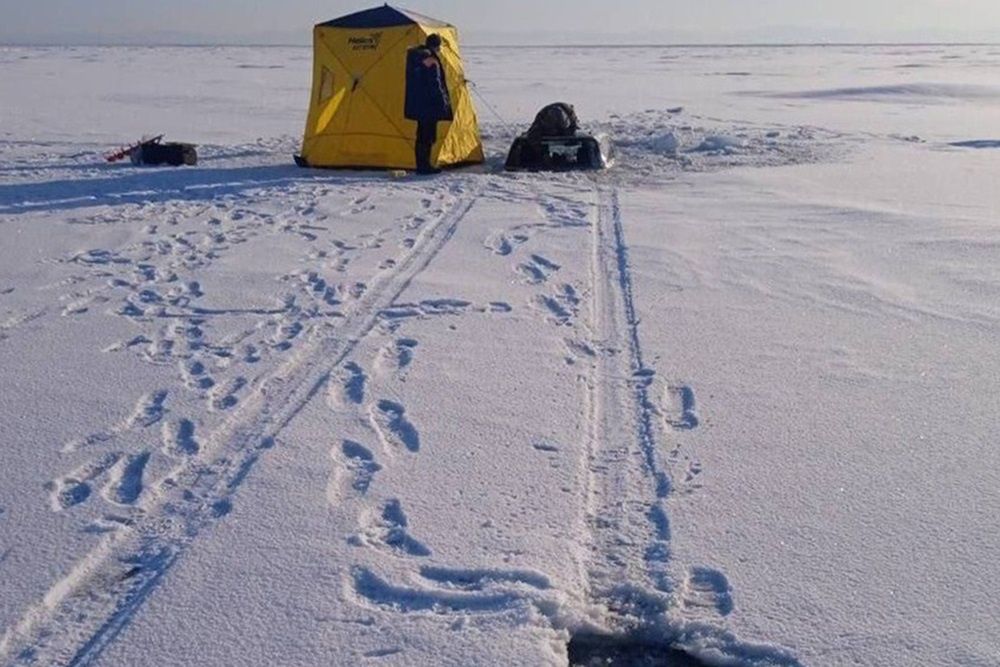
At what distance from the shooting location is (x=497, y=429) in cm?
487

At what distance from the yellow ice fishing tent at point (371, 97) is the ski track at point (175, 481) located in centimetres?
601

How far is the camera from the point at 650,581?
11.7 ft

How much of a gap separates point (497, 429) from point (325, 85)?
9.09 m

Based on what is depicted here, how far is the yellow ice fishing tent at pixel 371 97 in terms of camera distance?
41.3 feet

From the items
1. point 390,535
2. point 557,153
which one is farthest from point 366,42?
point 390,535

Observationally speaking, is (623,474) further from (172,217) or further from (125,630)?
(172,217)

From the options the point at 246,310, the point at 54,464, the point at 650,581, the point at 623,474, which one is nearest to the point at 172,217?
the point at 246,310

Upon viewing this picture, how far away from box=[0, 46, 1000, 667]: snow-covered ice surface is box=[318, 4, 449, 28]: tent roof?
8.91 ft

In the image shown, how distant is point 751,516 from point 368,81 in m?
9.70

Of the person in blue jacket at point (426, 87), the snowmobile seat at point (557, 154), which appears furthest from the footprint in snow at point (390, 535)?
the snowmobile seat at point (557, 154)

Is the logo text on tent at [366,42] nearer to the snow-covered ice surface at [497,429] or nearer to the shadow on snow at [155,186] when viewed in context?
the shadow on snow at [155,186]

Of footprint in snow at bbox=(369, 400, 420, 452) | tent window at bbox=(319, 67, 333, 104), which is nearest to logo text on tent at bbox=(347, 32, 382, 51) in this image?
tent window at bbox=(319, 67, 333, 104)

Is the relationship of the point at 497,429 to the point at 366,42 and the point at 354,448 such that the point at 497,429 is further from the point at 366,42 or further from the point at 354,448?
the point at 366,42

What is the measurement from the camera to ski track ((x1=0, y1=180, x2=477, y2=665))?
3.28m
